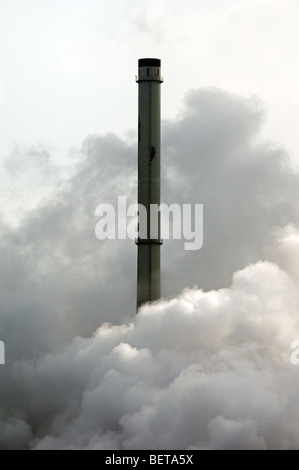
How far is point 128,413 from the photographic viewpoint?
103 m

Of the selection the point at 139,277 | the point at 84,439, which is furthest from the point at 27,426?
the point at 139,277

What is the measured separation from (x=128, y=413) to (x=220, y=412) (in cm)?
1024

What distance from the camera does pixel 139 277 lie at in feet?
392

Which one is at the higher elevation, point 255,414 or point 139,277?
point 139,277

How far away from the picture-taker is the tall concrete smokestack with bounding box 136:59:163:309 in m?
119

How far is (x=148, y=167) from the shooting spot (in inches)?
4697

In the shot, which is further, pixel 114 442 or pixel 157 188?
pixel 157 188

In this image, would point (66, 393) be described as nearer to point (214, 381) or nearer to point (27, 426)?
point (27, 426)

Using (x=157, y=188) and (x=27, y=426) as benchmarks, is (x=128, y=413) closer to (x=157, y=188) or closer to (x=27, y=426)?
(x=27, y=426)

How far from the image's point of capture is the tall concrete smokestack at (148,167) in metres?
119

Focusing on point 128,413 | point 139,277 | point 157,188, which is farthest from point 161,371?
point 157,188
